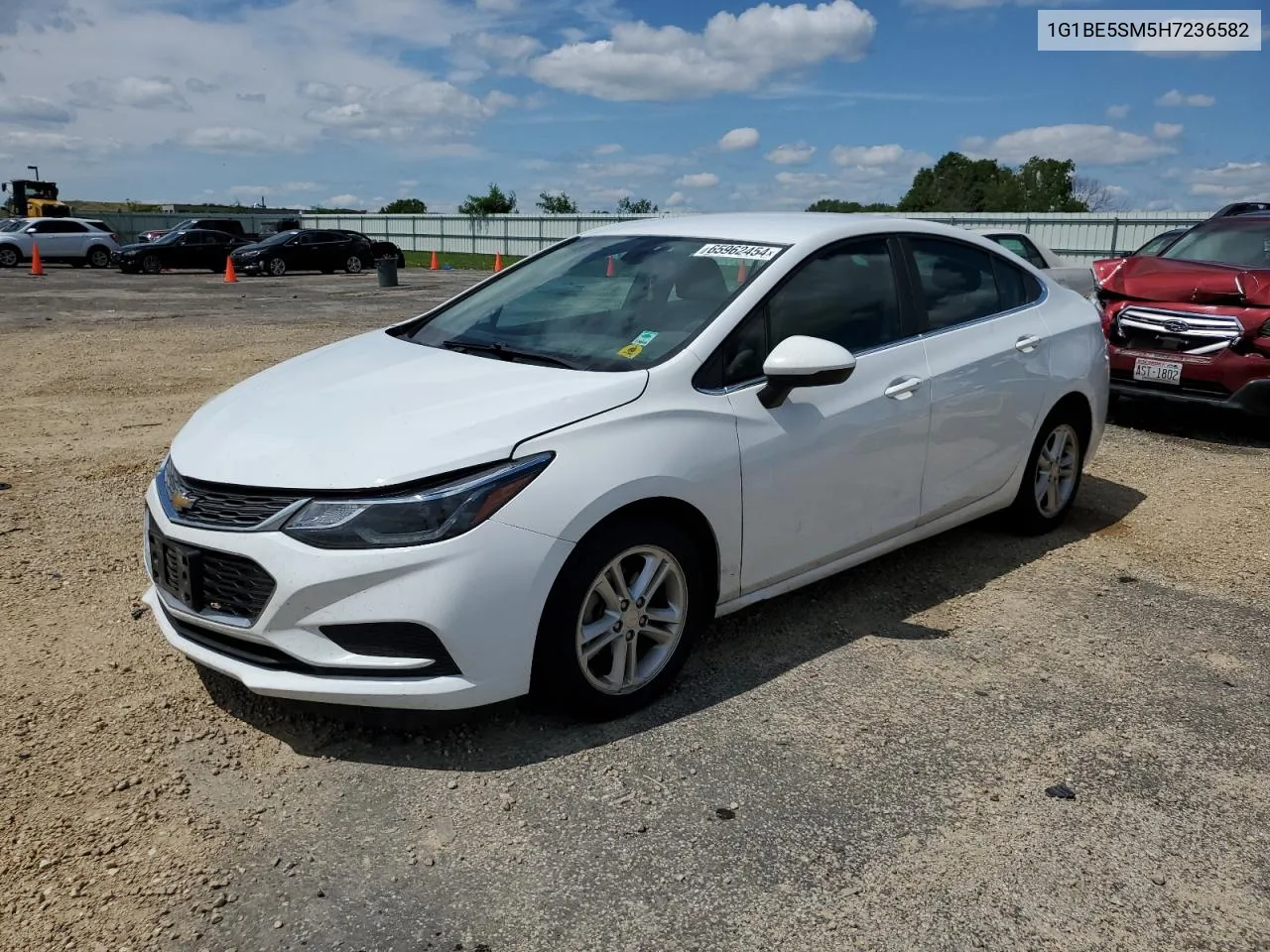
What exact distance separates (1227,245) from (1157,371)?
5.36ft

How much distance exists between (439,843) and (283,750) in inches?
29.1

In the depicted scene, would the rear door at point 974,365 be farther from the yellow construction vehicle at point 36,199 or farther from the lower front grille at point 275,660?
the yellow construction vehicle at point 36,199

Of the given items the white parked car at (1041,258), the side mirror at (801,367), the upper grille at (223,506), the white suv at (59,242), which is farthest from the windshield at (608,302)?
the white suv at (59,242)

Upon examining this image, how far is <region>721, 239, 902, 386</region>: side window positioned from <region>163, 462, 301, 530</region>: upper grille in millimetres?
1575

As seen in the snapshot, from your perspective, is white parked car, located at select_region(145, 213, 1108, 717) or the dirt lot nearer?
the dirt lot

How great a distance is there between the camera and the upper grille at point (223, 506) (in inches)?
125

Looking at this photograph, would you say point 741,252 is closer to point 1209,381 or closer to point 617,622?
point 617,622

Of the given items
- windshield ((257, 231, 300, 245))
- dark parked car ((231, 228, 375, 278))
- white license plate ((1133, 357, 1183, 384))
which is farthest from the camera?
windshield ((257, 231, 300, 245))

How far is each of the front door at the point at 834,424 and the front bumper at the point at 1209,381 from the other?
4010 mm

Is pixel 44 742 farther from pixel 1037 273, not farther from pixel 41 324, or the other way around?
pixel 41 324

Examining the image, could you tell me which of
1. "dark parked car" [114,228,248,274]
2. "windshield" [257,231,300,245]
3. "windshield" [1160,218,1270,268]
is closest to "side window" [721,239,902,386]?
"windshield" [1160,218,1270,268]

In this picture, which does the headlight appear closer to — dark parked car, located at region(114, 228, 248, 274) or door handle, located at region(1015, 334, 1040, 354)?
door handle, located at region(1015, 334, 1040, 354)

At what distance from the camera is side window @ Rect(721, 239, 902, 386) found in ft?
12.8

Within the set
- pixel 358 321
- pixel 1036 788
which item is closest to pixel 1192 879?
pixel 1036 788
